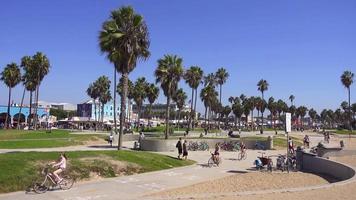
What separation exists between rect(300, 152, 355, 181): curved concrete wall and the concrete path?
3.40m

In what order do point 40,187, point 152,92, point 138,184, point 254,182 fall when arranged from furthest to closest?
point 152,92 < point 254,182 < point 138,184 < point 40,187

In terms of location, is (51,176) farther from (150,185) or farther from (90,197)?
(150,185)

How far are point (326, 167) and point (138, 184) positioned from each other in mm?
11119

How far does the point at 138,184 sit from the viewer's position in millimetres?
19891

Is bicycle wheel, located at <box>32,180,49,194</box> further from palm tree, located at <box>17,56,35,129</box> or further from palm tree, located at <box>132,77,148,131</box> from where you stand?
palm tree, located at <box>132,77,148,131</box>

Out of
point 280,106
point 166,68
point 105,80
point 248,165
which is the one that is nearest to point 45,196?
point 248,165

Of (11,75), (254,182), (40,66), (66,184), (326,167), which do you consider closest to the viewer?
(66,184)

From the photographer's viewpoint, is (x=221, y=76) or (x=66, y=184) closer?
(x=66, y=184)

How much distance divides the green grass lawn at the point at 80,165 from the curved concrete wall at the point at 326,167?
7.55 metres

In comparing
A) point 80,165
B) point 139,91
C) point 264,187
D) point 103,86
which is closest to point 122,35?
point 80,165

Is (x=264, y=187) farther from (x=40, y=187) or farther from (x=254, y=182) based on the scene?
(x=40, y=187)

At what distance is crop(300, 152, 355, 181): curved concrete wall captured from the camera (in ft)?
71.5

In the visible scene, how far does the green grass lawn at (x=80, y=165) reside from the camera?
59.0 feet

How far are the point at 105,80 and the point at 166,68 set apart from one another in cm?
5929
